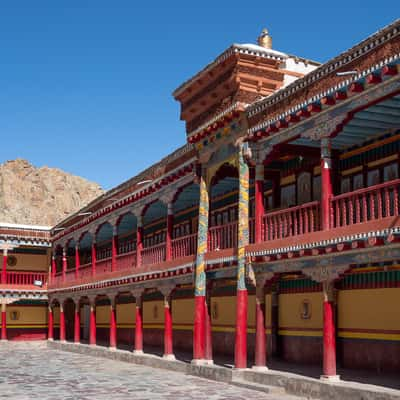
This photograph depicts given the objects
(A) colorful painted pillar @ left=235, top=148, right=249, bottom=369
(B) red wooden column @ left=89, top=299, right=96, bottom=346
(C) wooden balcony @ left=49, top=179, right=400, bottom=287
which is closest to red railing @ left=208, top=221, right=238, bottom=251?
(C) wooden balcony @ left=49, top=179, right=400, bottom=287

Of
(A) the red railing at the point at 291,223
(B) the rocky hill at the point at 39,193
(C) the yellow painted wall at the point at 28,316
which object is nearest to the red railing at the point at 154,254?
(A) the red railing at the point at 291,223

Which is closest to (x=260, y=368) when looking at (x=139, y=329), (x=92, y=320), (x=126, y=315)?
(x=139, y=329)

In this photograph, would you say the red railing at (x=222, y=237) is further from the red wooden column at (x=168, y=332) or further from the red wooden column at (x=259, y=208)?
the red wooden column at (x=168, y=332)

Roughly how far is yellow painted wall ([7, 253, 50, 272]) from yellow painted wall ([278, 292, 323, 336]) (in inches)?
907

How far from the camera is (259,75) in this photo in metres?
18.9

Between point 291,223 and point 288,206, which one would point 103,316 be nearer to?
point 288,206

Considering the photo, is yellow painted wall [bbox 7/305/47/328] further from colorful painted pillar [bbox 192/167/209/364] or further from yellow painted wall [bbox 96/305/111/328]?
colorful painted pillar [bbox 192/167/209/364]

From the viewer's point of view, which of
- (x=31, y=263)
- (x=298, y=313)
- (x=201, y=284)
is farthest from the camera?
(x=31, y=263)

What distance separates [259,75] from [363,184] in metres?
4.29

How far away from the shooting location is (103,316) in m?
37.5

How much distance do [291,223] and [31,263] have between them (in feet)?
90.6

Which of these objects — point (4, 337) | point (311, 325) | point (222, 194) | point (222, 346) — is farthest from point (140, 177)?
point (4, 337)

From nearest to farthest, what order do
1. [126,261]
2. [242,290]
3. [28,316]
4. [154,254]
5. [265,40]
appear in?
[242,290]
[265,40]
[154,254]
[126,261]
[28,316]

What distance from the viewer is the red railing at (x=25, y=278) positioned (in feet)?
125
